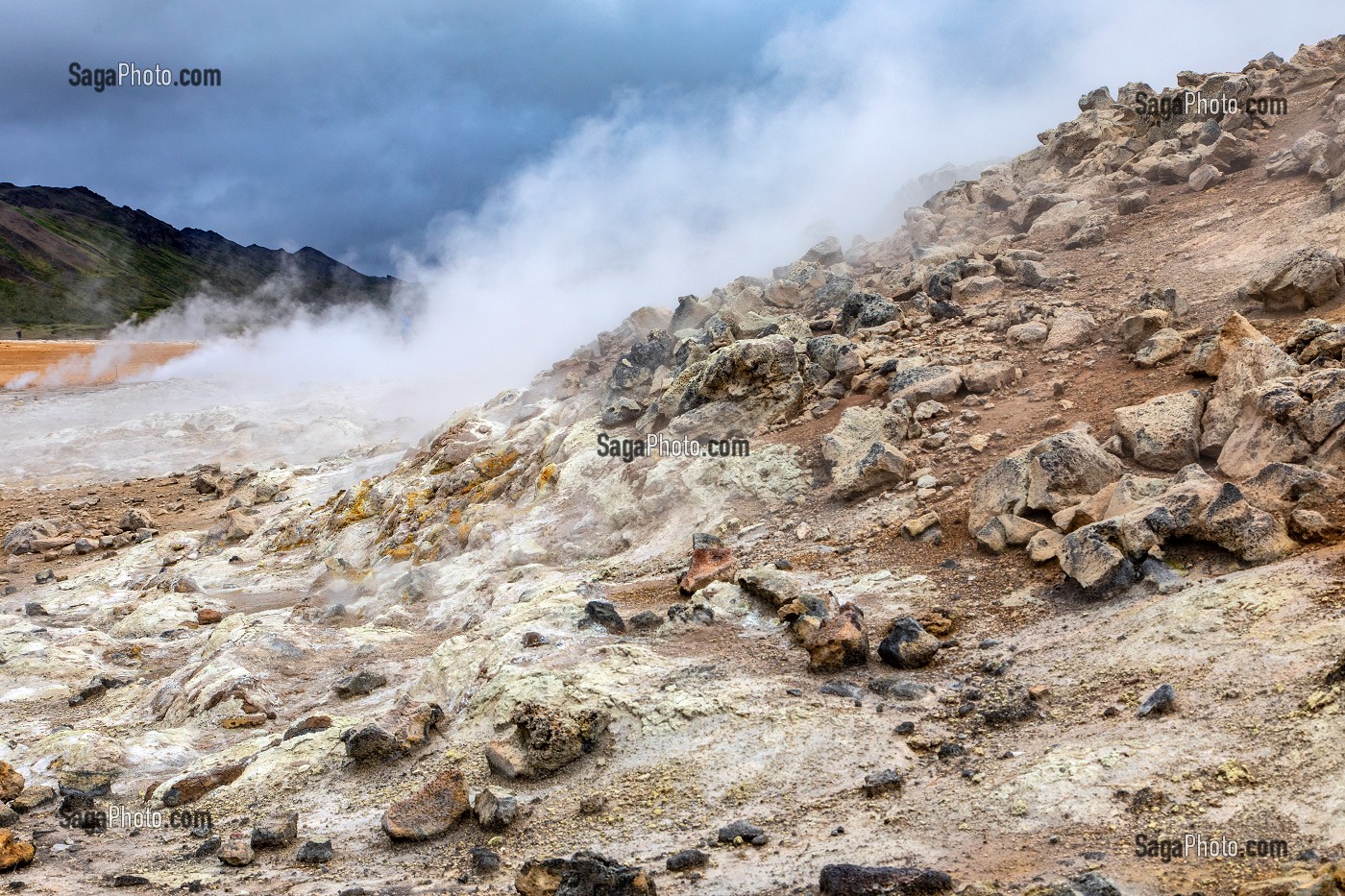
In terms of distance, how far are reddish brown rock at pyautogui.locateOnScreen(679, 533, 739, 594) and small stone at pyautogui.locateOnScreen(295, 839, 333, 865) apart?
4.14 m

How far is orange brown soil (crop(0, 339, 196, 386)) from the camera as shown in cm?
4016

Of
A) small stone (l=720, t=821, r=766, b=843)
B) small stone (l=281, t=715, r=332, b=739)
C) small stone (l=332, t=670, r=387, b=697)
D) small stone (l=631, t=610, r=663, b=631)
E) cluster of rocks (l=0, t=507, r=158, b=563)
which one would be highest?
cluster of rocks (l=0, t=507, r=158, b=563)

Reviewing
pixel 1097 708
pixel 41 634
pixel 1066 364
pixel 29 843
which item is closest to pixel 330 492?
Answer: pixel 41 634

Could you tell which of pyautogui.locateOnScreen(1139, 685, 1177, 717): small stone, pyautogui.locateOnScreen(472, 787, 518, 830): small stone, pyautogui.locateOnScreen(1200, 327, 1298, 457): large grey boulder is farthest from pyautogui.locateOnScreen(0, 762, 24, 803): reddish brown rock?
pyautogui.locateOnScreen(1200, 327, 1298, 457): large grey boulder

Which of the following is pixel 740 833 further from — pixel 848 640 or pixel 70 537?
pixel 70 537

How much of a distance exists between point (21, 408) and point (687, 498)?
111 ft

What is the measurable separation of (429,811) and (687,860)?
2.07m

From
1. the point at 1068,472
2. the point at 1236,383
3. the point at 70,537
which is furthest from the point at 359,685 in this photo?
the point at 70,537

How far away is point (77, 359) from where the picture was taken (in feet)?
142

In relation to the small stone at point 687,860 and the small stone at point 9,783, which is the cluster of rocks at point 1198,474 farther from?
the small stone at point 9,783

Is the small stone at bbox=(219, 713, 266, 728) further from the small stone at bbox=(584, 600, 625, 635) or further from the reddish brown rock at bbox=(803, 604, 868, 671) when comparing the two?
the reddish brown rock at bbox=(803, 604, 868, 671)

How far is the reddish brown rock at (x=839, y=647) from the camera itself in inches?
268

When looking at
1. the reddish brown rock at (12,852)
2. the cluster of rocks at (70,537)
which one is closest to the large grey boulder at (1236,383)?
the reddish brown rock at (12,852)

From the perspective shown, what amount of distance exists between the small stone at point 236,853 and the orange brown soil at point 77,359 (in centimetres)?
4018
